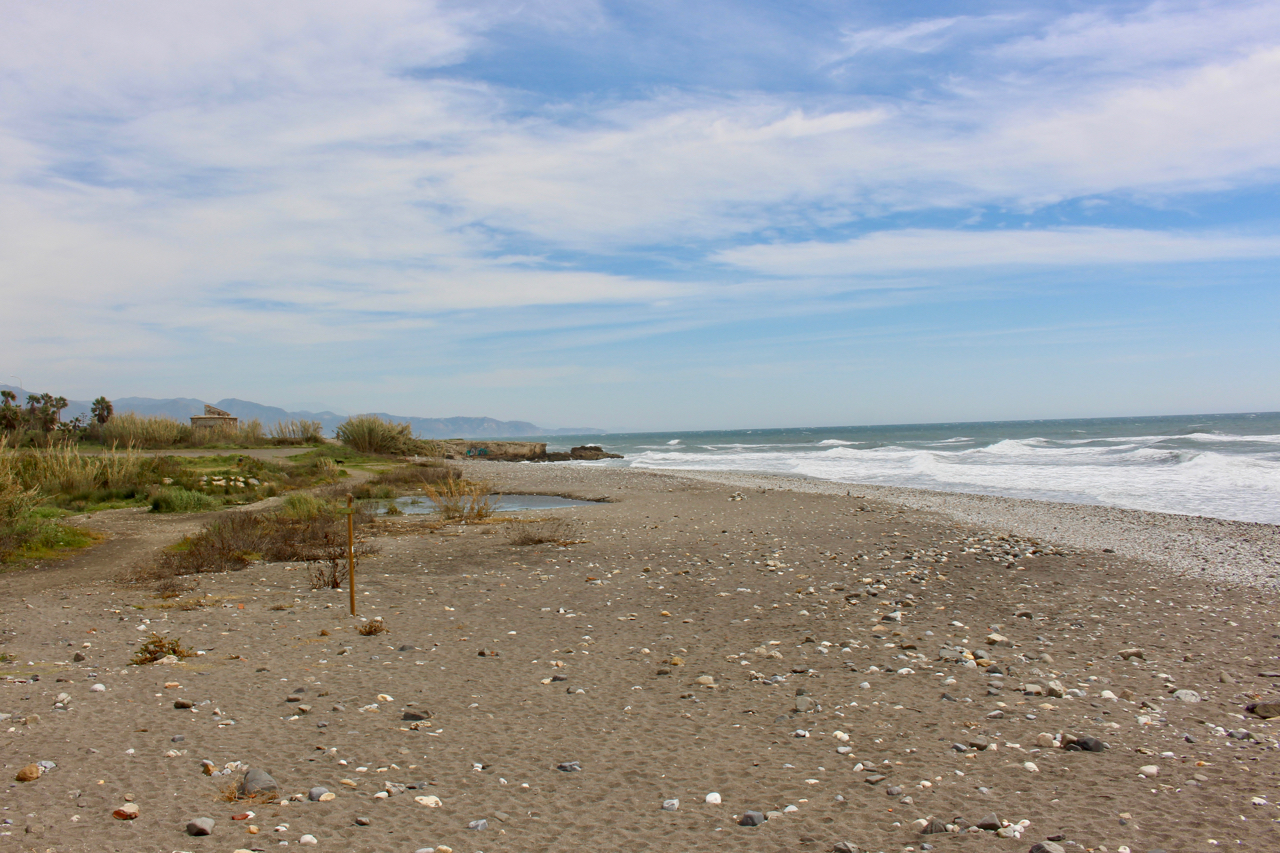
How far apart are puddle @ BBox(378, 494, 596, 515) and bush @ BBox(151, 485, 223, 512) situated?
395 cm

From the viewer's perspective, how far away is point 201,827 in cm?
343

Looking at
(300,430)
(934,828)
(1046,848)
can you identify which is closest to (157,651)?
(934,828)

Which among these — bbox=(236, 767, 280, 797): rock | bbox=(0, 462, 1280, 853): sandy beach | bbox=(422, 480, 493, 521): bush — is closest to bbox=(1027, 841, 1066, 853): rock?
bbox=(0, 462, 1280, 853): sandy beach

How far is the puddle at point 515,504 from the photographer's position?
63.4ft

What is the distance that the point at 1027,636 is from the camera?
7.06m

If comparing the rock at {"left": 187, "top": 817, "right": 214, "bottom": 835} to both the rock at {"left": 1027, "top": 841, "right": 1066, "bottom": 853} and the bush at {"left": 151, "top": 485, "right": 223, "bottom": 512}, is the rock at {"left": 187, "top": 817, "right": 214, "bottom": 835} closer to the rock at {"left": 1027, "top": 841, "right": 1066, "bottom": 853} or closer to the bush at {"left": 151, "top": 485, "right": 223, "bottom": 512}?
the rock at {"left": 1027, "top": 841, "right": 1066, "bottom": 853}

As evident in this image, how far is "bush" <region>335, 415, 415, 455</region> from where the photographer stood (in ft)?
132

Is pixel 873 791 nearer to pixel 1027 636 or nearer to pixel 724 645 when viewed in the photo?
pixel 724 645

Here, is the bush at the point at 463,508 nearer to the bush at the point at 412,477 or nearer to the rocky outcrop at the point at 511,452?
the bush at the point at 412,477

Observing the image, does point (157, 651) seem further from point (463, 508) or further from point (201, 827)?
point (463, 508)

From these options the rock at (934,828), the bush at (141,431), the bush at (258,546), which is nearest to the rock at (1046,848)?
the rock at (934,828)

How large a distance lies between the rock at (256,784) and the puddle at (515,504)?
46.0 feet

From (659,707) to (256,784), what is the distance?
103 inches

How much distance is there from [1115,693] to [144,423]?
3872 cm
